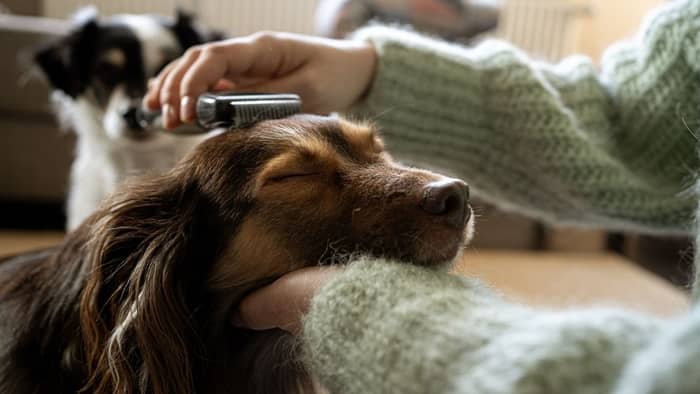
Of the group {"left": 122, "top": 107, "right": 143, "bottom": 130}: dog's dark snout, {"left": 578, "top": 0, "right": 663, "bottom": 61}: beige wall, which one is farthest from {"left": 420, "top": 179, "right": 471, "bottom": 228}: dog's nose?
{"left": 578, "top": 0, "right": 663, "bottom": 61}: beige wall

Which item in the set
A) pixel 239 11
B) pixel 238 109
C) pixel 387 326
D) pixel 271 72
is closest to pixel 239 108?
pixel 238 109

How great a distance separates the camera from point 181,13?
2.34m

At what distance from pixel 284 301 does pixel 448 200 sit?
225 millimetres

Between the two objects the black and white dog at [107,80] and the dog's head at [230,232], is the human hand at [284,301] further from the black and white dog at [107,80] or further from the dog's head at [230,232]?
the black and white dog at [107,80]

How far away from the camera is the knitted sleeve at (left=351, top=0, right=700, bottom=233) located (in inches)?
45.3

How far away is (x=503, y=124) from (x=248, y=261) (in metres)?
0.57

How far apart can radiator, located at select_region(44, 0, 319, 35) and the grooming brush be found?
3.36 meters

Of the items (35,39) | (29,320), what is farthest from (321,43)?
(35,39)

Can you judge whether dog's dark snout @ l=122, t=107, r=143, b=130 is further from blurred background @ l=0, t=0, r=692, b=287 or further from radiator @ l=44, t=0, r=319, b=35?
radiator @ l=44, t=0, r=319, b=35

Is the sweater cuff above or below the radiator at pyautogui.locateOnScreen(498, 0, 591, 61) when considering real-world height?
above

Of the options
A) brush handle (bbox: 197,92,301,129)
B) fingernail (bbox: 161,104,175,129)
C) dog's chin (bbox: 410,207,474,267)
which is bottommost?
dog's chin (bbox: 410,207,474,267)

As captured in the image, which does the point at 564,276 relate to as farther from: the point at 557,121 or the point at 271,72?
the point at 271,72

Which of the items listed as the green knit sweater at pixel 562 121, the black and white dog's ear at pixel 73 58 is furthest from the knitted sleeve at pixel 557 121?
the black and white dog's ear at pixel 73 58

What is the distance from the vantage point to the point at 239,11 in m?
4.23
